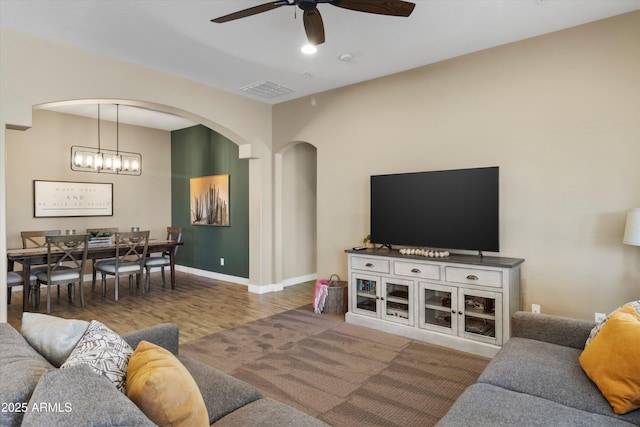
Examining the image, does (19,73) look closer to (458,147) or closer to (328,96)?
(328,96)

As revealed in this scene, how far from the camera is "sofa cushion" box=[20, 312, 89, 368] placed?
56.7 inches

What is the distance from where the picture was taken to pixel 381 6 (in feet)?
7.76

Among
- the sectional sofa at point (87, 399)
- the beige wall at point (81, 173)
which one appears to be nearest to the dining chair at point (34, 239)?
the beige wall at point (81, 173)

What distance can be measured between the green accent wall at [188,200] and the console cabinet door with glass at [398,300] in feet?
10.1

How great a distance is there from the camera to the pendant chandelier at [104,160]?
5.62 metres

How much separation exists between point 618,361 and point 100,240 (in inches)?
233

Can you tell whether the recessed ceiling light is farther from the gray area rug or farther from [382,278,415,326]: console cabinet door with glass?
the gray area rug

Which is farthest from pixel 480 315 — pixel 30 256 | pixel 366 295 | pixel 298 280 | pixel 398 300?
pixel 30 256

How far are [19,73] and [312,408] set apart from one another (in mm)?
3887

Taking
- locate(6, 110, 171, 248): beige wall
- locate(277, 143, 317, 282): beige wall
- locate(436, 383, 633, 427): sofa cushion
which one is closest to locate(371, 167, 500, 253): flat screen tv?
locate(436, 383, 633, 427): sofa cushion

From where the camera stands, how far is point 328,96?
199 inches

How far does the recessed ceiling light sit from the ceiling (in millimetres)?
72

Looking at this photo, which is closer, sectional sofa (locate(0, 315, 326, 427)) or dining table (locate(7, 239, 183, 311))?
sectional sofa (locate(0, 315, 326, 427))

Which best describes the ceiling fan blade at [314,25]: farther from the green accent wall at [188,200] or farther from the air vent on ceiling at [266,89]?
the green accent wall at [188,200]
